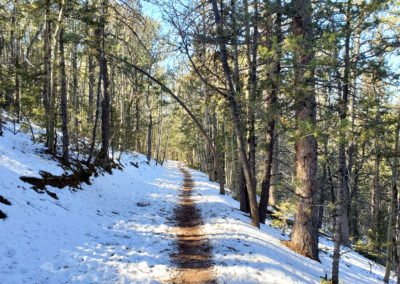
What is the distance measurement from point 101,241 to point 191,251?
Result: 219 centimetres

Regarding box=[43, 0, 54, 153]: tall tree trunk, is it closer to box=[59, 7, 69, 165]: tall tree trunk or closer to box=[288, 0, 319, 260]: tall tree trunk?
box=[59, 7, 69, 165]: tall tree trunk

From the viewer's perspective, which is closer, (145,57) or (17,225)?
(17,225)

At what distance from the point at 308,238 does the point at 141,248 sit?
175 inches

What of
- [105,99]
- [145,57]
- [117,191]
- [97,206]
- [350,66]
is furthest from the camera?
[145,57]

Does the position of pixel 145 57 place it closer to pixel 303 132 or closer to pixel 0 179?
pixel 0 179

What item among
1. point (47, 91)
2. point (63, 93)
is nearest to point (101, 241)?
point (63, 93)

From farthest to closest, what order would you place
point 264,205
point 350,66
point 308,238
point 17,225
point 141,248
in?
point 264,205 < point 308,238 < point 141,248 < point 17,225 < point 350,66

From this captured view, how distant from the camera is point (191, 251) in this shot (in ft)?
28.1

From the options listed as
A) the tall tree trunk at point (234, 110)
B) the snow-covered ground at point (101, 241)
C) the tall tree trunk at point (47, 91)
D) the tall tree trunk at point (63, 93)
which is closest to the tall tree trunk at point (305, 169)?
the snow-covered ground at point (101, 241)

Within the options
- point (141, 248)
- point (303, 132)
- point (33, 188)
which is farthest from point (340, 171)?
point (33, 188)

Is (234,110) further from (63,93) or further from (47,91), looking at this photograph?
(47,91)

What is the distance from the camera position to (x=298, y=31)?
8.82 meters

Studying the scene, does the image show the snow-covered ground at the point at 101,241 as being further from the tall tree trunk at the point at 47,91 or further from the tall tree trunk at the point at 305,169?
the tall tree trunk at the point at 47,91

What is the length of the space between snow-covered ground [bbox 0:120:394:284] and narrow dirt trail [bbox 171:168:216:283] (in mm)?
206
